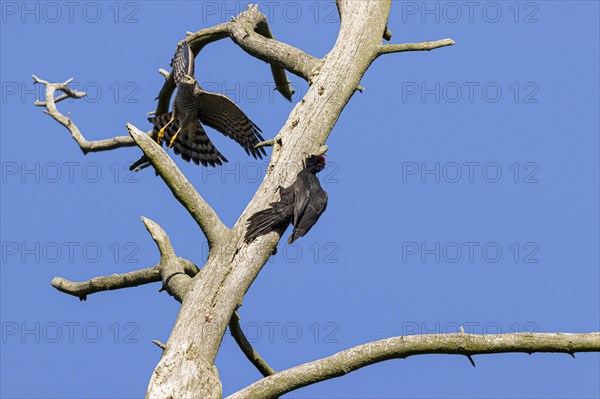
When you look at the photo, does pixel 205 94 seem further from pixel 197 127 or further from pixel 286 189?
pixel 286 189

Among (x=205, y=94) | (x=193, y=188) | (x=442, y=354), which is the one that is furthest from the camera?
(x=205, y=94)

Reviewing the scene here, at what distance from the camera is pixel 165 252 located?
6.77 m

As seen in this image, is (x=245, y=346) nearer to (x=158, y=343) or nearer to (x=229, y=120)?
(x=158, y=343)

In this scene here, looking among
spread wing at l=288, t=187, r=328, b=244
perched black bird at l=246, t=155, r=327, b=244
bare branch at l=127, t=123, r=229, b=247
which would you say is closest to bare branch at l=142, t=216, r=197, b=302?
bare branch at l=127, t=123, r=229, b=247

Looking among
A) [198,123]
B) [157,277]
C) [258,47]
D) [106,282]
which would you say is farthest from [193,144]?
[157,277]

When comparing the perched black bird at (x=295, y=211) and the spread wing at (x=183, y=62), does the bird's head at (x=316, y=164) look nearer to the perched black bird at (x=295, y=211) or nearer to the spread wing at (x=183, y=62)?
the perched black bird at (x=295, y=211)

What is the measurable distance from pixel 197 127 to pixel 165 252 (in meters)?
3.06

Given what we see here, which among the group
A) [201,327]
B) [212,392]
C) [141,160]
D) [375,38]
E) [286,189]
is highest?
[375,38]

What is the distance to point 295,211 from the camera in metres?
6.37

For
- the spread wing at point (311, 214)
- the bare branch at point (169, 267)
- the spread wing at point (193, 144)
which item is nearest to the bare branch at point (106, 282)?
the bare branch at point (169, 267)

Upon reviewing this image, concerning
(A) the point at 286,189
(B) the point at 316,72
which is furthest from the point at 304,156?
(B) the point at 316,72

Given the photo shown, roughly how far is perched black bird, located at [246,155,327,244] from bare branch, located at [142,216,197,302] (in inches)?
23.4

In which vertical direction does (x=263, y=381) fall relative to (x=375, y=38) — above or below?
below

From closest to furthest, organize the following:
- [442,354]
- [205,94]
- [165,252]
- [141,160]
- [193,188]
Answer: [442,354] < [193,188] < [165,252] < [141,160] < [205,94]
